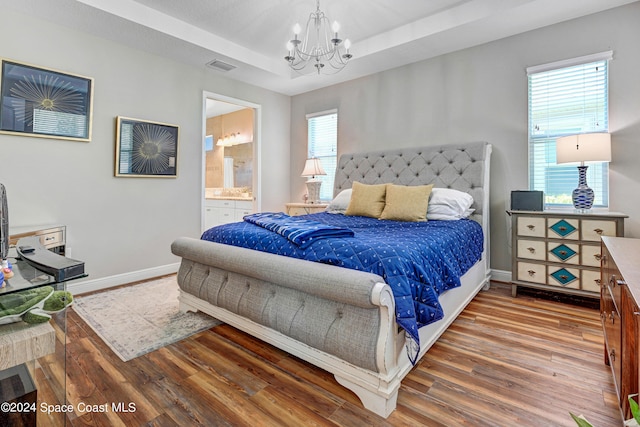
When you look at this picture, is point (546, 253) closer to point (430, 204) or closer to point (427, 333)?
point (430, 204)

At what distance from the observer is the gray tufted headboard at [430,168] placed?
326 centimetres

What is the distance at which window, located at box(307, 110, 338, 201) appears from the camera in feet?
15.5

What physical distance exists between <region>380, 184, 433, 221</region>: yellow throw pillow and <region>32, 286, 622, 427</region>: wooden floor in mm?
1077

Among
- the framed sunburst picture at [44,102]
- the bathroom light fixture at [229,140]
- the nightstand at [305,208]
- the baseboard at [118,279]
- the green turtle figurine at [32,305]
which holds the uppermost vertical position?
the bathroom light fixture at [229,140]

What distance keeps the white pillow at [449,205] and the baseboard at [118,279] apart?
300 cm

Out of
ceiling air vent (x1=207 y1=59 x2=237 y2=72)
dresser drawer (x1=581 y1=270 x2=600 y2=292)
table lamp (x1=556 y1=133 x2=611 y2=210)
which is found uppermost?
ceiling air vent (x1=207 y1=59 x2=237 y2=72)

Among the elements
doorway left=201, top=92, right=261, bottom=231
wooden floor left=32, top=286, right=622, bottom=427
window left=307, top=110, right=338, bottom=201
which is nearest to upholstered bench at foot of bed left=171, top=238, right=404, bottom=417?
wooden floor left=32, top=286, right=622, bottom=427

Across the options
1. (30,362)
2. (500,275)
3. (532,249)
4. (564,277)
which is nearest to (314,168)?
(500,275)

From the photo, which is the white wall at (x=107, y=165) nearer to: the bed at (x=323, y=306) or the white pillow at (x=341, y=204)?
the bed at (x=323, y=306)

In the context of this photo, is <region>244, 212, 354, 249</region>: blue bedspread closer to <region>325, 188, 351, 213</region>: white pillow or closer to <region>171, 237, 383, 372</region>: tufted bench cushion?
<region>171, 237, 383, 372</region>: tufted bench cushion

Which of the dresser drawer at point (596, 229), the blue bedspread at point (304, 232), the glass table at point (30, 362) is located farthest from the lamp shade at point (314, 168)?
the glass table at point (30, 362)

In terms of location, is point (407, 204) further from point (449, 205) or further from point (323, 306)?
point (323, 306)

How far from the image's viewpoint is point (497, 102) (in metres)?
3.34

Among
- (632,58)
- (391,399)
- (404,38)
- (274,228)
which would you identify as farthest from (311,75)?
(391,399)
